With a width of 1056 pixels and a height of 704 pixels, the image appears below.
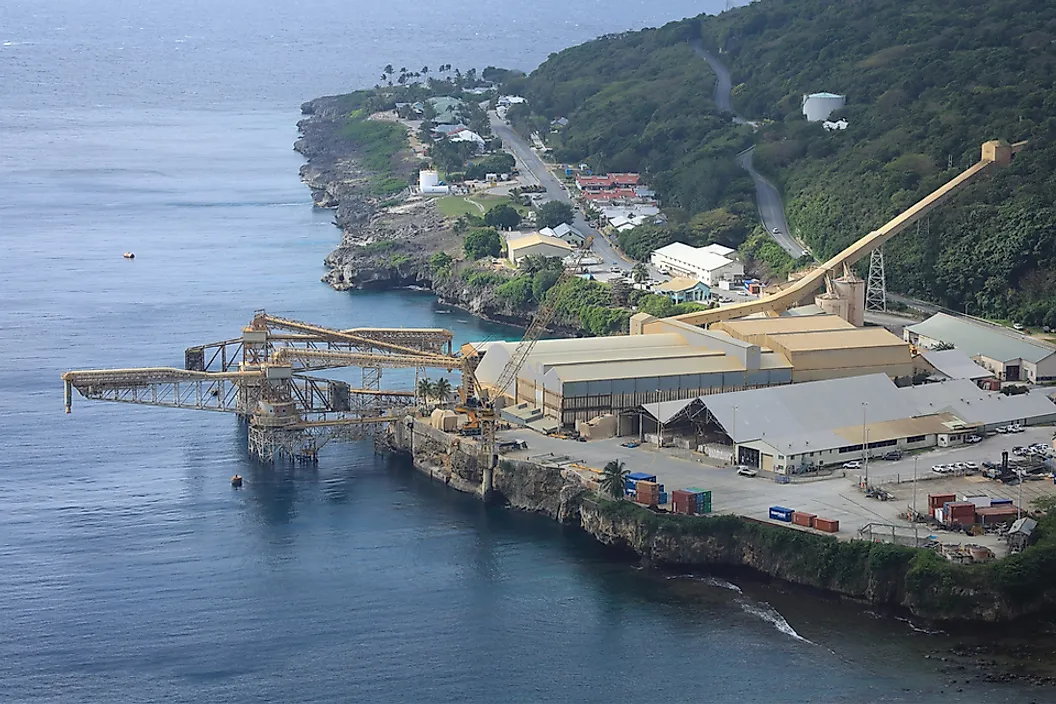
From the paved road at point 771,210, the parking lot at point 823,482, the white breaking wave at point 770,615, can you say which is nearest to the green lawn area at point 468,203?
the paved road at point 771,210

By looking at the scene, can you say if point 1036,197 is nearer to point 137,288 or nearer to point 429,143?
point 137,288

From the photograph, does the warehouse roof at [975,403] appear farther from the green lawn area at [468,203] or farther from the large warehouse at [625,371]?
the green lawn area at [468,203]

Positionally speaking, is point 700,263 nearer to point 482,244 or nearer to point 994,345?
point 482,244

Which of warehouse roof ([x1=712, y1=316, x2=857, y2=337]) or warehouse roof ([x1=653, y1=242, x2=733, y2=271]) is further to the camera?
warehouse roof ([x1=653, y1=242, x2=733, y2=271])

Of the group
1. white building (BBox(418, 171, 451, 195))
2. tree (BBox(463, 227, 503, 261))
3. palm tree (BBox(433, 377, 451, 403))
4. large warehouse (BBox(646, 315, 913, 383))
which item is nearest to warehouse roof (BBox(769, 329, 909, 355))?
large warehouse (BBox(646, 315, 913, 383))

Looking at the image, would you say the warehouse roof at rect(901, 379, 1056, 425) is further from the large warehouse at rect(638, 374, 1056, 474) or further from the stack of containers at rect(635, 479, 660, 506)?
the stack of containers at rect(635, 479, 660, 506)
